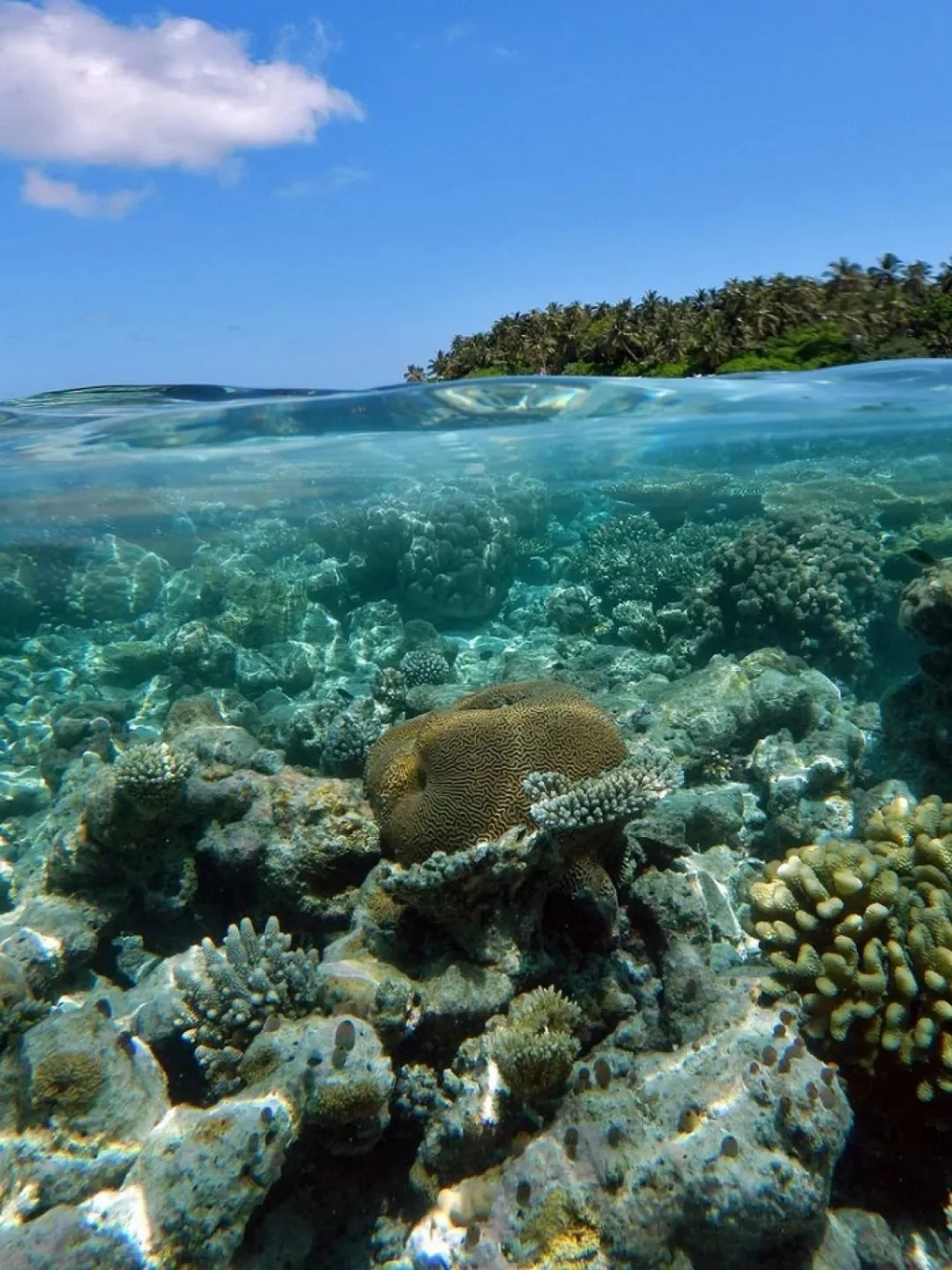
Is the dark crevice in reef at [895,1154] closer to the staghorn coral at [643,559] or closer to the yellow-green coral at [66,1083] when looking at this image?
the yellow-green coral at [66,1083]

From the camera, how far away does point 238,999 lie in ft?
15.2

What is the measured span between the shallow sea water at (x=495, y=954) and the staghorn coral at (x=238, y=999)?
0.08 feet

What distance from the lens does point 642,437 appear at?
58.9ft

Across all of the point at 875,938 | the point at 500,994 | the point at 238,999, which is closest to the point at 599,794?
the point at 500,994

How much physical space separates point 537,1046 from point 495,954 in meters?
0.68

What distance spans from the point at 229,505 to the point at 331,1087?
17.6m

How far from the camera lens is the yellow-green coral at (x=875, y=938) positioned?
4.24 m

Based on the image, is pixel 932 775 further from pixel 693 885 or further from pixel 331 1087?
pixel 331 1087

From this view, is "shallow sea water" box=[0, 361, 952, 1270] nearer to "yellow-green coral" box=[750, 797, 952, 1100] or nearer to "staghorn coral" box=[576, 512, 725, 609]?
"yellow-green coral" box=[750, 797, 952, 1100]

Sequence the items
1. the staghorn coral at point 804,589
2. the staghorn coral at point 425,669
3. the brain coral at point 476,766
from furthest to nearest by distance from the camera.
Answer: the staghorn coral at point 804,589 → the staghorn coral at point 425,669 → the brain coral at point 476,766

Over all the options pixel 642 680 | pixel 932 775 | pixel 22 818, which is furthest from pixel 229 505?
pixel 932 775

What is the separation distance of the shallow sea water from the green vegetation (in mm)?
3429

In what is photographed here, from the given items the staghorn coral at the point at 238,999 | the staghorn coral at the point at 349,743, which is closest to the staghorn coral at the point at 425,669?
the staghorn coral at the point at 349,743

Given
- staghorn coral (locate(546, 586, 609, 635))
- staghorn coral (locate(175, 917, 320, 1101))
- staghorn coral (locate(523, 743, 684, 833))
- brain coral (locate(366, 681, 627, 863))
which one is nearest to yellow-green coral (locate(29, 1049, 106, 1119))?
staghorn coral (locate(175, 917, 320, 1101))
